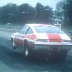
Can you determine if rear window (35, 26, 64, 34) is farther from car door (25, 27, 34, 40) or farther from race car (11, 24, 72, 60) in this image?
car door (25, 27, 34, 40)

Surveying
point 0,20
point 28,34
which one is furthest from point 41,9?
point 28,34

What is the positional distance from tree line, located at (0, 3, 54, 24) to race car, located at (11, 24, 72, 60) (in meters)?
43.7

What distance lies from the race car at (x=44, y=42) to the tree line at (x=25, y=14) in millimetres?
43698

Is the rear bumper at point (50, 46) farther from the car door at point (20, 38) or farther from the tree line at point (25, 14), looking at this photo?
the tree line at point (25, 14)

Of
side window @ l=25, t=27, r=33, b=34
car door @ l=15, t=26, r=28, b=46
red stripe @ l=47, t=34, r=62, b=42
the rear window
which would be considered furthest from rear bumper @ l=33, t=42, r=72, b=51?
car door @ l=15, t=26, r=28, b=46

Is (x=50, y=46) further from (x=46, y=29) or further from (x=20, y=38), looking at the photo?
(x=20, y=38)

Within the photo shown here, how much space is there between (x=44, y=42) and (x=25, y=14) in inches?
2174

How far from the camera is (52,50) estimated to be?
11305 millimetres

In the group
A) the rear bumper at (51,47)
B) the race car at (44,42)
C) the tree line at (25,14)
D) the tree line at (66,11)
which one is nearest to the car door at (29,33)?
the race car at (44,42)

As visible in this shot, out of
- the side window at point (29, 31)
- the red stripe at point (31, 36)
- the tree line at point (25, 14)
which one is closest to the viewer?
the red stripe at point (31, 36)

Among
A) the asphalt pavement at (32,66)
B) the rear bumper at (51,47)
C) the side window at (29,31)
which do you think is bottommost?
the asphalt pavement at (32,66)

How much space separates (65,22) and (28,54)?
38374 mm

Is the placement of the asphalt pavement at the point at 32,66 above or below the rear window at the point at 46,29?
below

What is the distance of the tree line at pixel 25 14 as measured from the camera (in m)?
60.2
